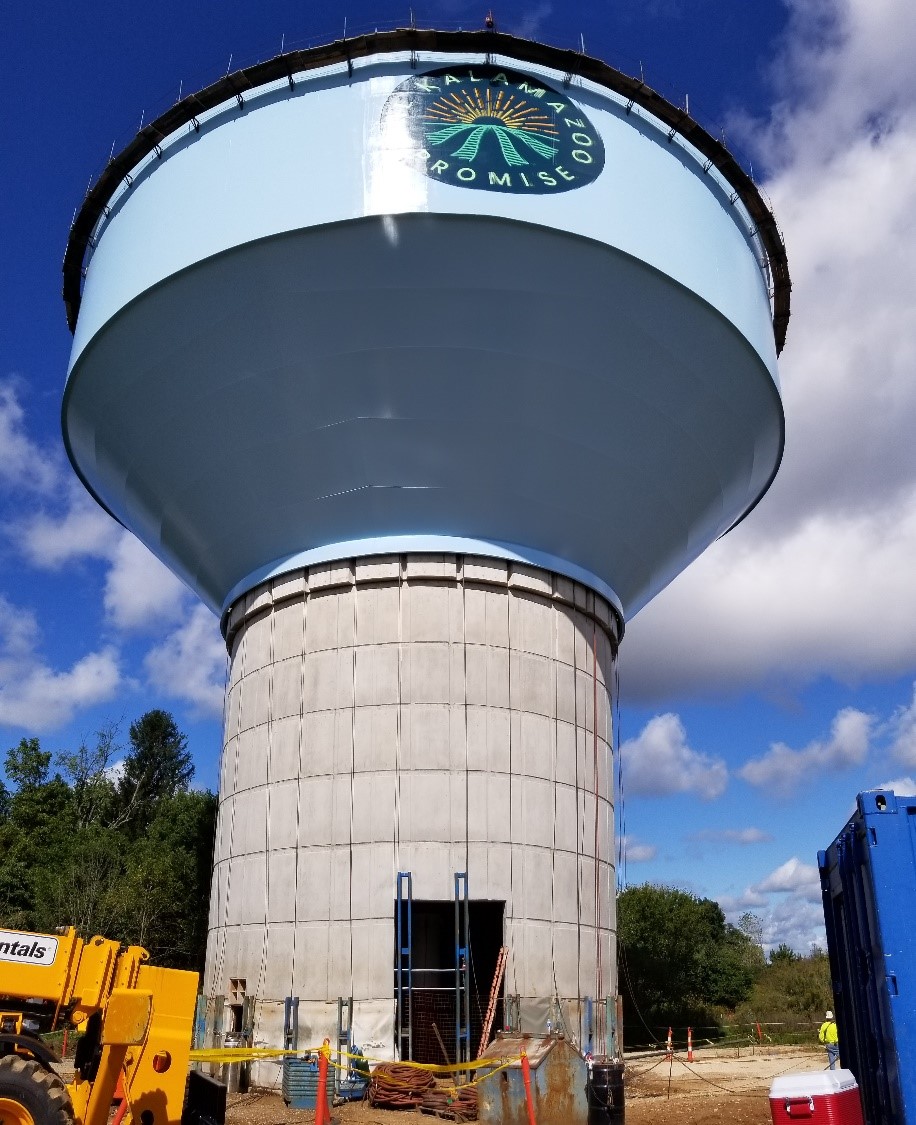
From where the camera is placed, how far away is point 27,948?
860 cm

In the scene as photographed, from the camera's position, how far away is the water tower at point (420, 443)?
47.0 feet

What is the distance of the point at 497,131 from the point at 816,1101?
1241 centimetres

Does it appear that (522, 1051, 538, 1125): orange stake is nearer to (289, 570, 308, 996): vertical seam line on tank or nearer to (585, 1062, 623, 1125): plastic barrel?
(585, 1062, 623, 1125): plastic barrel

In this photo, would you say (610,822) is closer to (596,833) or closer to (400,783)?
(596,833)

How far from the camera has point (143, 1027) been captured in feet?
26.3

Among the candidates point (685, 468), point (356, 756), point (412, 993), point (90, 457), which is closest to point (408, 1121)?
point (412, 993)

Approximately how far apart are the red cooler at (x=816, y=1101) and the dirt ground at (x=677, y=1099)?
711 cm

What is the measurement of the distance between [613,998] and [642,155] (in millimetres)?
13211

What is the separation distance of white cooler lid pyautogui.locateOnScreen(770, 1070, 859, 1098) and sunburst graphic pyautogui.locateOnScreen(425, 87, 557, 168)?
11.6 metres

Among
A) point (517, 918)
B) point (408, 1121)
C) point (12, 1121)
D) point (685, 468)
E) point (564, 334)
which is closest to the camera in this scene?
point (12, 1121)

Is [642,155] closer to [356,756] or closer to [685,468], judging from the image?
[685,468]

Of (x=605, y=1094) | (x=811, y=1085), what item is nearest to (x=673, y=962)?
(x=605, y=1094)

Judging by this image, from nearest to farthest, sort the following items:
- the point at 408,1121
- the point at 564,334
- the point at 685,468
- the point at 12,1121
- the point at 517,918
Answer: the point at 12,1121
the point at 408,1121
the point at 564,334
the point at 517,918
the point at 685,468

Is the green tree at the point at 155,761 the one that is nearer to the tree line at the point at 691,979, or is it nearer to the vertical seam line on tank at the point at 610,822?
the tree line at the point at 691,979
